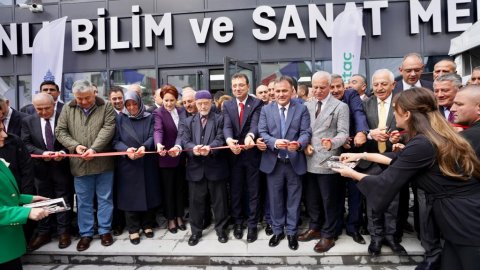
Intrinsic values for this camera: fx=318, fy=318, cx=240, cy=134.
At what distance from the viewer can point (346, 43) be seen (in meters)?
8.14

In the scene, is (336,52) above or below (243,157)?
above

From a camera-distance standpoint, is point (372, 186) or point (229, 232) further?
→ point (229, 232)

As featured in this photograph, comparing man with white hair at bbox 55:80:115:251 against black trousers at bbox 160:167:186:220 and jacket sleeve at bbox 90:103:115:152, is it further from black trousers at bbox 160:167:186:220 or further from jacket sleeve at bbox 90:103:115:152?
black trousers at bbox 160:167:186:220

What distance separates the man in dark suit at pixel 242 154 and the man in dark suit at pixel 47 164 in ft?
7.24

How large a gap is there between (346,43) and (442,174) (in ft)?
21.8

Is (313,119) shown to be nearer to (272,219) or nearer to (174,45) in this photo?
(272,219)

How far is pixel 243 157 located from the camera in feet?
14.2

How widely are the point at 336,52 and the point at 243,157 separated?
5106 millimetres

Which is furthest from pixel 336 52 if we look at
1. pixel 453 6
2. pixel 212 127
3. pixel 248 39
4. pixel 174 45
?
pixel 212 127

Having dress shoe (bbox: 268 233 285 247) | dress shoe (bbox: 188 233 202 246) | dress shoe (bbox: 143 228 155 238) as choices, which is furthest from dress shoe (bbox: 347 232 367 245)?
dress shoe (bbox: 143 228 155 238)

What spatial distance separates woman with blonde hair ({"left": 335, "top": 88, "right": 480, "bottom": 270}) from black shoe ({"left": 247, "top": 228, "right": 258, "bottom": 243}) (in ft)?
7.25

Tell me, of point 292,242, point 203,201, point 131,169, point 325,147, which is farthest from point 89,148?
point 325,147

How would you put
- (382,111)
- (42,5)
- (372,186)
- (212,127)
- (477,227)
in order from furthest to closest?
(42,5) < (212,127) < (382,111) < (372,186) < (477,227)

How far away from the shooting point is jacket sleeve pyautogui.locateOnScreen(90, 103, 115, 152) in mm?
4037
